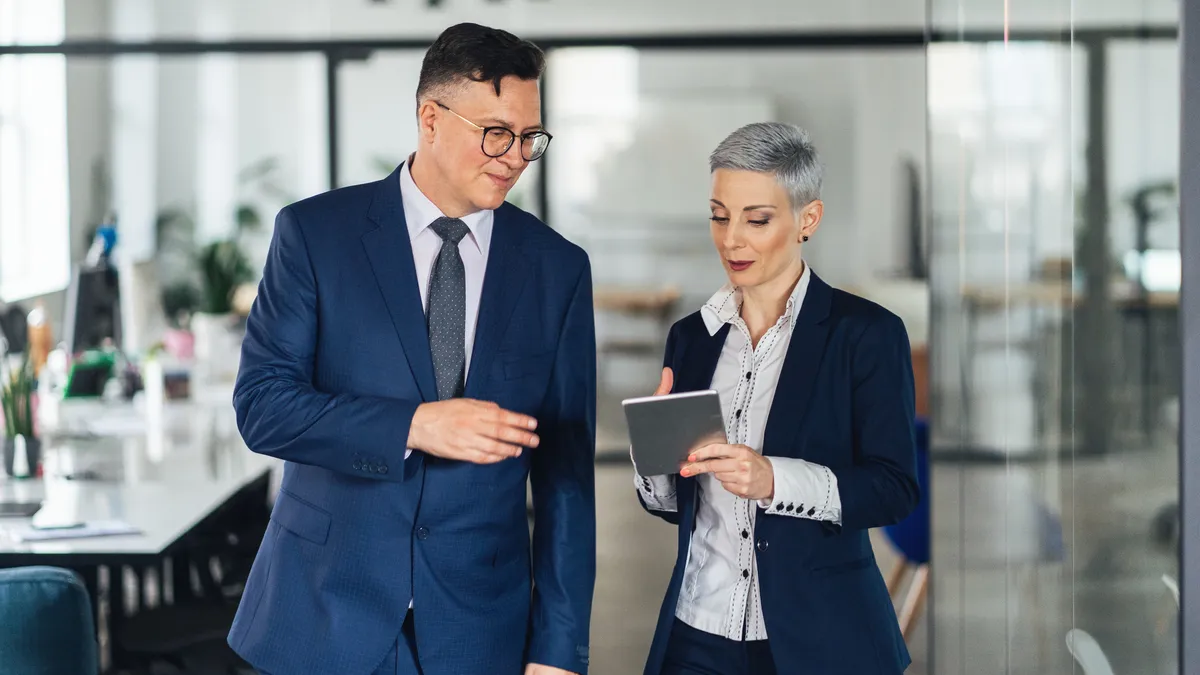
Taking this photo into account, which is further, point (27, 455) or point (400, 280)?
point (27, 455)

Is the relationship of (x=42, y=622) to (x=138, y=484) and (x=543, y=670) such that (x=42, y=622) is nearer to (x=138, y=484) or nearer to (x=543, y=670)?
(x=543, y=670)

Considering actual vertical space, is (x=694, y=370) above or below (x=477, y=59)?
below

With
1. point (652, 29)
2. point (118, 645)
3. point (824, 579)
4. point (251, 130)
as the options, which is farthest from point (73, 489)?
point (652, 29)

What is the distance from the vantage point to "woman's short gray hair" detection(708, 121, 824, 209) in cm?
203

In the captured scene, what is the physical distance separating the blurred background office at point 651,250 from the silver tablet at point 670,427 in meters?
0.62

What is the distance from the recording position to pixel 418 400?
1933 mm

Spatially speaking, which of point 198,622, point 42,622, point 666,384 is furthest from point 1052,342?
point 198,622

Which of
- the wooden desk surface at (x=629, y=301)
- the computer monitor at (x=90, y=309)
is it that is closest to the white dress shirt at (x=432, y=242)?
the computer monitor at (x=90, y=309)

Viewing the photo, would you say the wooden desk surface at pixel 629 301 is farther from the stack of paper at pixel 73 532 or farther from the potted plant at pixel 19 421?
the stack of paper at pixel 73 532

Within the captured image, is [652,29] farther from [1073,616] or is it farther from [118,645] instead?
[1073,616]

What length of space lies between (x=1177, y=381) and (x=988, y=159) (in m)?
1.09

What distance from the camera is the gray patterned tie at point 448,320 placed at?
78.0 inches

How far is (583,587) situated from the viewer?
6.74 ft

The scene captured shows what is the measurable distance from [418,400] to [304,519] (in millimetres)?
255
